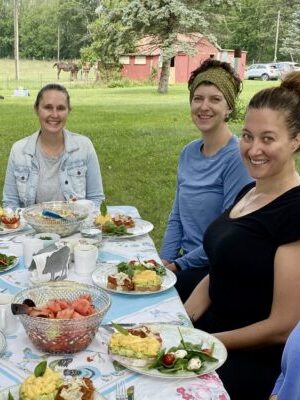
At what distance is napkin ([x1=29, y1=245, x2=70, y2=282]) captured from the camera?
1.81m

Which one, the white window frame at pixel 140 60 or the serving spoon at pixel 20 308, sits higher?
the white window frame at pixel 140 60

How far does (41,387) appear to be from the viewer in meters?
1.12

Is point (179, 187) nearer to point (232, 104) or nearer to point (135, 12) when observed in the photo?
point (232, 104)

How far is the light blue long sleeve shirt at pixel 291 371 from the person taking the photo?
1234mm

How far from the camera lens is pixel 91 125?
10.8 meters

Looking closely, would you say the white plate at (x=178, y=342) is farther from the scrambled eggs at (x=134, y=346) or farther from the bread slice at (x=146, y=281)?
the bread slice at (x=146, y=281)

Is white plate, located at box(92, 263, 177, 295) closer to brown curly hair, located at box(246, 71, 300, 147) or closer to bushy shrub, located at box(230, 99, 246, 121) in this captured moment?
brown curly hair, located at box(246, 71, 300, 147)

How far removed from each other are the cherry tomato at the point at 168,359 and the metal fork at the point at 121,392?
12cm

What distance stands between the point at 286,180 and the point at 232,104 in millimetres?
992

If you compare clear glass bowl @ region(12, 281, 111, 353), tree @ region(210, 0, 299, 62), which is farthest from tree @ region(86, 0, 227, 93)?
clear glass bowl @ region(12, 281, 111, 353)

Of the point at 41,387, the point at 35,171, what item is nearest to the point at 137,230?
the point at 35,171

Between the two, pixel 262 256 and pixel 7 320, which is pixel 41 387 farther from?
pixel 262 256

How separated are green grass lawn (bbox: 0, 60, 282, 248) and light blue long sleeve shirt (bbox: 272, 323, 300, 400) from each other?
11.3 feet

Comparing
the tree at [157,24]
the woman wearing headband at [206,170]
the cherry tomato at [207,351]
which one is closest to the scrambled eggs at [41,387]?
the cherry tomato at [207,351]
